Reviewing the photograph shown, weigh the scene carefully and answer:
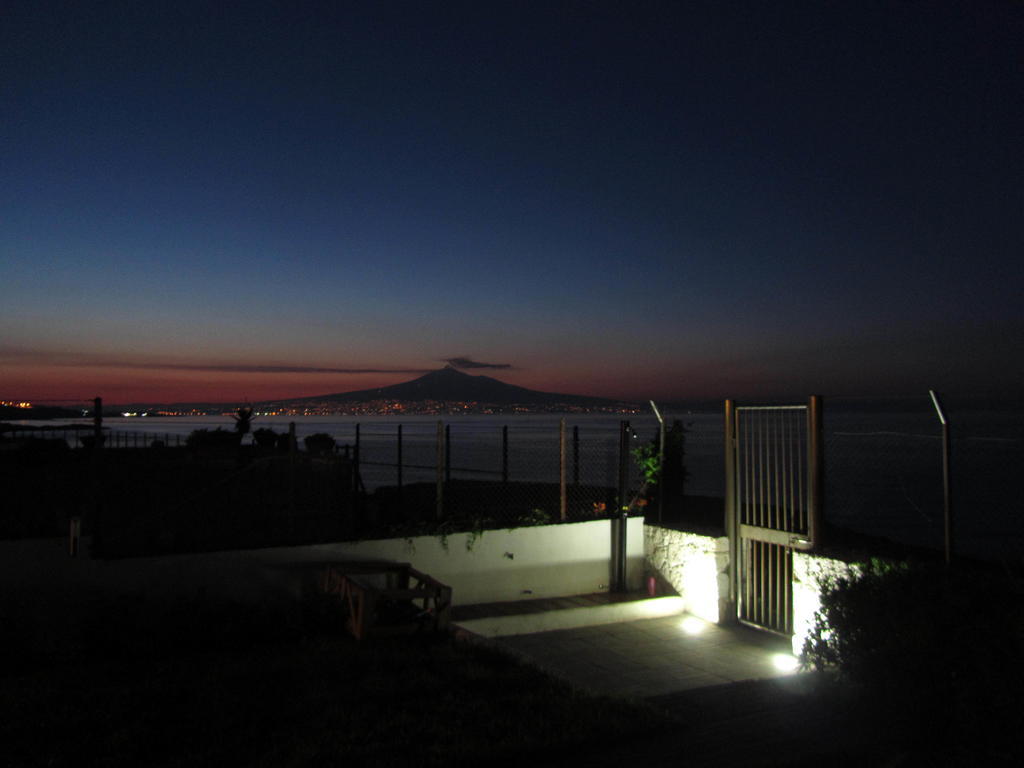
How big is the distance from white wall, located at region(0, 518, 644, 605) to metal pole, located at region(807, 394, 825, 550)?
278 cm

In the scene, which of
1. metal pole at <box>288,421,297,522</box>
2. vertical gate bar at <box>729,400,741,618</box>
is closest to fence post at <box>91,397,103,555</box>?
metal pole at <box>288,421,297,522</box>

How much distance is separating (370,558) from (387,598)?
124 cm

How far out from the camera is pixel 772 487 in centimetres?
798

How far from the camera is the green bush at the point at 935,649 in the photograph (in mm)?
4336

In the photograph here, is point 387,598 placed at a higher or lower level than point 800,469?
lower

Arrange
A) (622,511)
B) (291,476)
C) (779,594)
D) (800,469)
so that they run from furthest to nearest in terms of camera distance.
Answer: (622,511) → (291,476) → (779,594) → (800,469)

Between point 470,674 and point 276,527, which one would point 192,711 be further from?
point 276,527

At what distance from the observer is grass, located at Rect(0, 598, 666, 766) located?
14.2 feet

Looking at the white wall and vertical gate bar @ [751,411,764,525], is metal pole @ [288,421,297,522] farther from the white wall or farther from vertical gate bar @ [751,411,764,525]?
vertical gate bar @ [751,411,764,525]

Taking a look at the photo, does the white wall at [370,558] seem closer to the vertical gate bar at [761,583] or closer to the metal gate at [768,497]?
the metal gate at [768,497]

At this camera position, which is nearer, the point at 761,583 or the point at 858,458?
the point at 761,583

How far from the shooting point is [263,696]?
5.20m

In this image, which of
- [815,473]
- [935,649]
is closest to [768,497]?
[815,473]

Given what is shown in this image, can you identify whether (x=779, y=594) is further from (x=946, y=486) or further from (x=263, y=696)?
(x=263, y=696)
